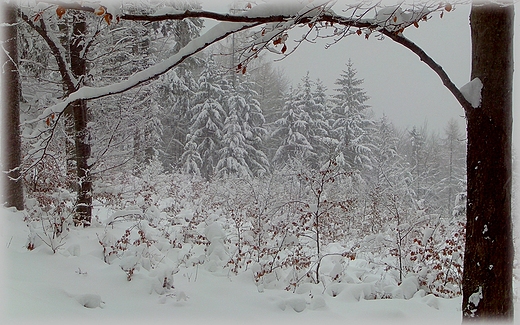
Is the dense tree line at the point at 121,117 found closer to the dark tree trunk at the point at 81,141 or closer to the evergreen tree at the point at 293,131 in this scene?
the dark tree trunk at the point at 81,141

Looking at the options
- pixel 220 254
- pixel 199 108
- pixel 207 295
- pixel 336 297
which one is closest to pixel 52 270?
pixel 207 295

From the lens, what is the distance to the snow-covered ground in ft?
11.3

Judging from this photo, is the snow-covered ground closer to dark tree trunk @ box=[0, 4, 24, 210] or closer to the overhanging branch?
dark tree trunk @ box=[0, 4, 24, 210]

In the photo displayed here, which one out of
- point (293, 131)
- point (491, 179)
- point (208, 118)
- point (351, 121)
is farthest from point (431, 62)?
point (351, 121)

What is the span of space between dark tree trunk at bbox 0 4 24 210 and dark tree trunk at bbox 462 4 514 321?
6334 millimetres

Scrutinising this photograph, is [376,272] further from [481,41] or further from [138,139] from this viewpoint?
[138,139]

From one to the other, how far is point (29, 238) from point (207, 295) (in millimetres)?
2517

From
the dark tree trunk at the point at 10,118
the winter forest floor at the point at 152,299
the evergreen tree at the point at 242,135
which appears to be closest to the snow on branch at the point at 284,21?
the winter forest floor at the point at 152,299

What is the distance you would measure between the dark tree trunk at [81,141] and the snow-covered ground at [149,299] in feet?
4.74

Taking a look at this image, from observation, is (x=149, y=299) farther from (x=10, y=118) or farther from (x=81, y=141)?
(x=10, y=118)

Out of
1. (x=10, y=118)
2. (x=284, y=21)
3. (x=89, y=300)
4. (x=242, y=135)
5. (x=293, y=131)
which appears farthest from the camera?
(x=293, y=131)

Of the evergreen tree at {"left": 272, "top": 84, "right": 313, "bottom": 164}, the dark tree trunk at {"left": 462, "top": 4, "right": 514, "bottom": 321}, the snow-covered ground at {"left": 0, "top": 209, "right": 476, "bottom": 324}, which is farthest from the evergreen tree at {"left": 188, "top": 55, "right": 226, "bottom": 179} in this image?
the dark tree trunk at {"left": 462, "top": 4, "right": 514, "bottom": 321}

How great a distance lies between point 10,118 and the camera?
6211 mm

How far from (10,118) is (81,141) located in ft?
3.70
